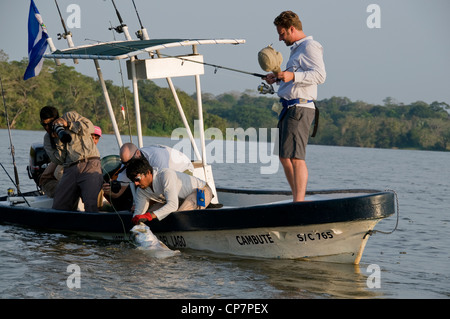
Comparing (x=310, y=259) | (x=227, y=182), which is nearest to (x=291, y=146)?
(x=310, y=259)

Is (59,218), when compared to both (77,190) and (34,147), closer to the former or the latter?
(77,190)

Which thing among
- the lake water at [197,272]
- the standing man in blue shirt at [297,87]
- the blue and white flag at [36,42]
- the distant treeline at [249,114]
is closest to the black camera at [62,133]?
the lake water at [197,272]

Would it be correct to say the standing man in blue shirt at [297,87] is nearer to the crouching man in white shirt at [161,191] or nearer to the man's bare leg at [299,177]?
the man's bare leg at [299,177]

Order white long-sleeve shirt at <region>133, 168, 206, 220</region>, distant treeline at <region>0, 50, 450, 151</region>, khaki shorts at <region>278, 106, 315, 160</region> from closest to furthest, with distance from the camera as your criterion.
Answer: khaki shorts at <region>278, 106, 315, 160</region>
white long-sleeve shirt at <region>133, 168, 206, 220</region>
distant treeline at <region>0, 50, 450, 151</region>

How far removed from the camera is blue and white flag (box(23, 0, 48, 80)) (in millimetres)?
10141

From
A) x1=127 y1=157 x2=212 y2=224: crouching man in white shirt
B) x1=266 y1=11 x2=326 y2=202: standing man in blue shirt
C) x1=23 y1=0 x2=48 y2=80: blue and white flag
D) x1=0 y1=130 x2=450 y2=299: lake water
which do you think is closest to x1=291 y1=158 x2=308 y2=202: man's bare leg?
x1=266 y1=11 x2=326 y2=202: standing man in blue shirt

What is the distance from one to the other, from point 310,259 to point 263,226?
0.68 m

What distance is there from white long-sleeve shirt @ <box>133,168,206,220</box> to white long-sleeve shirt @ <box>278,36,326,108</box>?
1575mm

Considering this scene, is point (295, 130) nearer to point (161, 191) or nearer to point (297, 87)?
point (297, 87)

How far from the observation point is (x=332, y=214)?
24.4 feet

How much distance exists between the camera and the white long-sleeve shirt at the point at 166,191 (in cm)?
802

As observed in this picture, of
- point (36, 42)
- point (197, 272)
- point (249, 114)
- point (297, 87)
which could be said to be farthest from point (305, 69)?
point (249, 114)

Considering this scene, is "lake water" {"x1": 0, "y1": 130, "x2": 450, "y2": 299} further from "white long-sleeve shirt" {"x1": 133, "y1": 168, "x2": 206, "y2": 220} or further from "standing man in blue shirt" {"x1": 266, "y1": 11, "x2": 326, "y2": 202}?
"standing man in blue shirt" {"x1": 266, "y1": 11, "x2": 326, "y2": 202}

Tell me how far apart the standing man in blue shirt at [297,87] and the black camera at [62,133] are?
2.79 m
